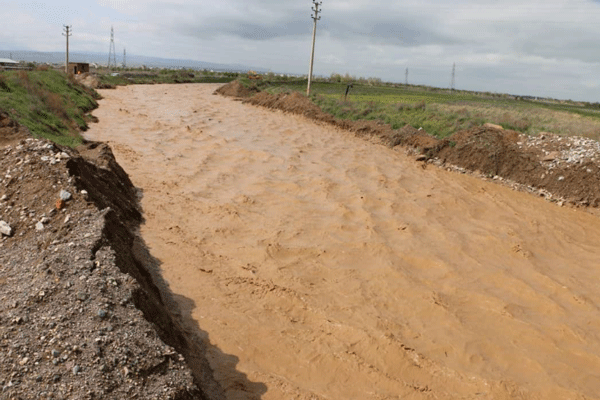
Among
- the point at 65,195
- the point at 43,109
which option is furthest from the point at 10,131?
the point at 43,109

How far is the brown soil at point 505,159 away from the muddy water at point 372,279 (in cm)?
63

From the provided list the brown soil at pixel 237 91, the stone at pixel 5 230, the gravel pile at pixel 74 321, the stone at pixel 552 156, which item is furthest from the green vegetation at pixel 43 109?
the brown soil at pixel 237 91

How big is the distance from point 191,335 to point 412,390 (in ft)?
6.61

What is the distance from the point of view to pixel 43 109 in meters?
12.2

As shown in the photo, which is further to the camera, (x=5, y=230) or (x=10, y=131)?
Answer: (x=10, y=131)

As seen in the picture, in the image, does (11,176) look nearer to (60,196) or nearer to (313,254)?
(60,196)

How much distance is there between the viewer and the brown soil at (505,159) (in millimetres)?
10211

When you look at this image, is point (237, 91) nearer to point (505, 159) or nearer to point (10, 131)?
point (505, 159)

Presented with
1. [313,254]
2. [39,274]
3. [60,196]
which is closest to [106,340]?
[39,274]

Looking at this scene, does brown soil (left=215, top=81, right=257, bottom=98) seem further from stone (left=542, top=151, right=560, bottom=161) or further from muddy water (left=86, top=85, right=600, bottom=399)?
stone (left=542, top=151, right=560, bottom=161)

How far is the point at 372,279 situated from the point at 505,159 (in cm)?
779

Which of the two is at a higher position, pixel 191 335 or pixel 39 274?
pixel 39 274

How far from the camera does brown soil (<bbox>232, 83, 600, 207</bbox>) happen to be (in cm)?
1021

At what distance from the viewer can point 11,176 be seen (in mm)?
5207
